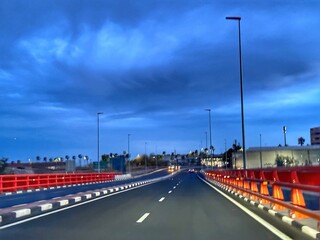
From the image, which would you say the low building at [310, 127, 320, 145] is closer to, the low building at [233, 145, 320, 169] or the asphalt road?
the low building at [233, 145, 320, 169]

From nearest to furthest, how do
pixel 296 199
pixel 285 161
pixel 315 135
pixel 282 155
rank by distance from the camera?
pixel 296 199 < pixel 285 161 < pixel 282 155 < pixel 315 135

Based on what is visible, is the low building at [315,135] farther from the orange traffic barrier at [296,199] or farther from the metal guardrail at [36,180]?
the orange traffic barrier at [296,199]

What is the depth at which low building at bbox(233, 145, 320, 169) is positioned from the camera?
12152cm

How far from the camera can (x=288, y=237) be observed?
10742 mm

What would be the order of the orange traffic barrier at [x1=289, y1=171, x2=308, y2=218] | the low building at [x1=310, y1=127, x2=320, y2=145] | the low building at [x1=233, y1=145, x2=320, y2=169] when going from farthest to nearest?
1. the low building at [x1=310, y1=127, x2=320, y2=145]
2. the low building at [x1=233, y1=145, x2=320, y2=169]
3. the orange traffic barrier at [x1=289, y1=171, x2=308, y2=218]

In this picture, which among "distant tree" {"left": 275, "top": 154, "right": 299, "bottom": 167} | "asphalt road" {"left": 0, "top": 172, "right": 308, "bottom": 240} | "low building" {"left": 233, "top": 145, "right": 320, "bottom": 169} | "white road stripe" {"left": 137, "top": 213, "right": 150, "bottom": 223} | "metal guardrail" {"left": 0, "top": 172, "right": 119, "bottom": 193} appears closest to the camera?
"asphalt road" {"left": 0, "top": 172, "right": 308, "bottom": 240}

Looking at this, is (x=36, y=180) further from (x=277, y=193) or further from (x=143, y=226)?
(x=143, y=226)

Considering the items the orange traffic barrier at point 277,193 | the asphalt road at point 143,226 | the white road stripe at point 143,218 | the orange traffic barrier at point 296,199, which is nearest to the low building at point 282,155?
the orange traffic barrier at point 277,193

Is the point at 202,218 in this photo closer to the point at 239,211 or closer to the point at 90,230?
the point at 239,211

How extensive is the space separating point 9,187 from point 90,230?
23.4 m

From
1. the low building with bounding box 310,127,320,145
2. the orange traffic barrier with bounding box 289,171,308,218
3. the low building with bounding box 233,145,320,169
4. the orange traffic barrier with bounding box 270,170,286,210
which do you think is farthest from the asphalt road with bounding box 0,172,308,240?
the low building with bounding box 310,127,320,145

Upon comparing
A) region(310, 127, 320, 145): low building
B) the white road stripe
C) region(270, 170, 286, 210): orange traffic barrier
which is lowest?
the white road stripe

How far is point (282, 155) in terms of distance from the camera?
424 feet

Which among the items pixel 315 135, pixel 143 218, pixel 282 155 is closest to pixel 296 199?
pixel 143 218
